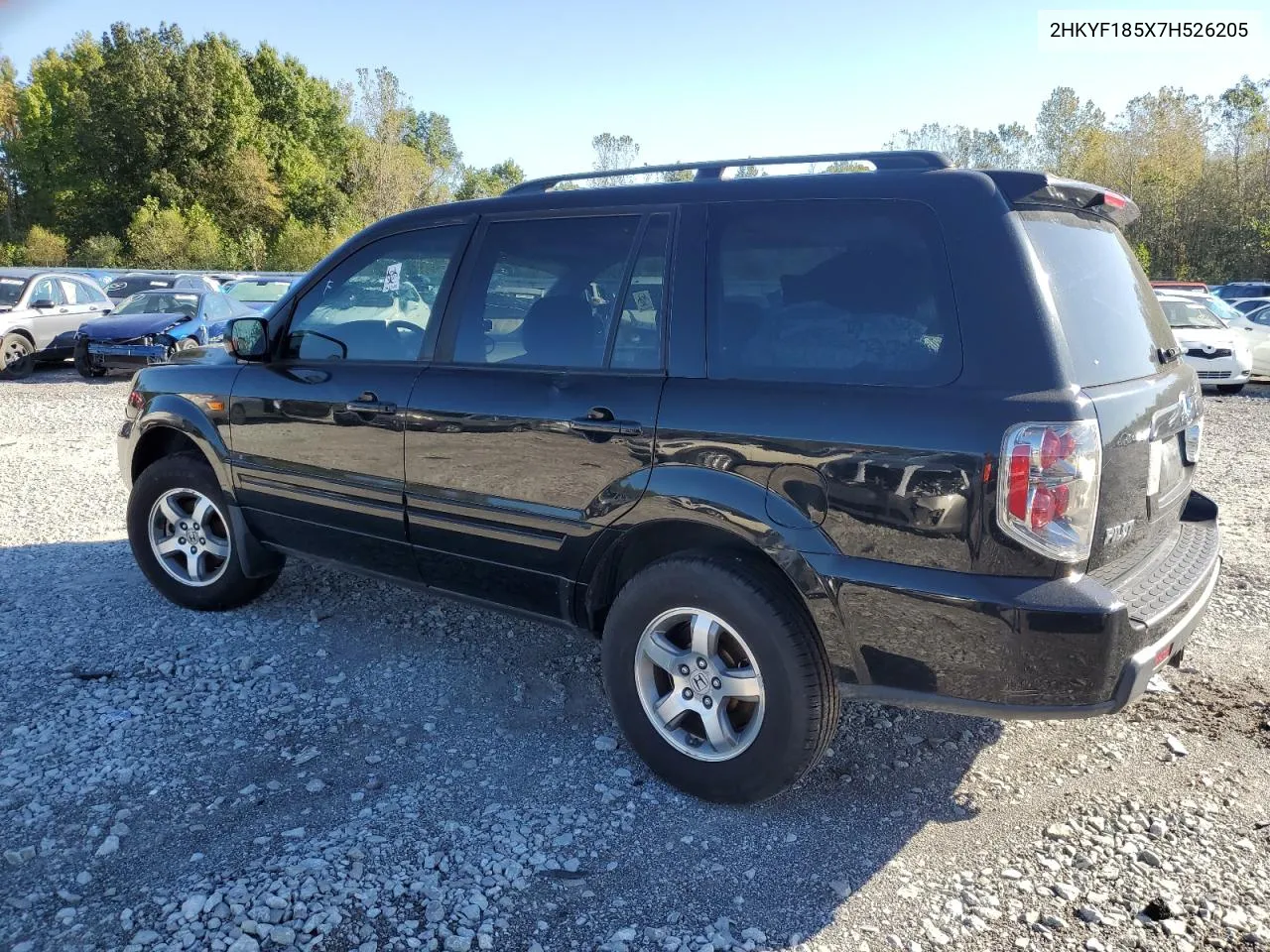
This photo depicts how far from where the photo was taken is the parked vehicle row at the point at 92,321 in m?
14.0

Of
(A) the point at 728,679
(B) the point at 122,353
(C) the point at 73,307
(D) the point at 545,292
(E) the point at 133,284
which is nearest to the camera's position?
(A) the point at 728,679

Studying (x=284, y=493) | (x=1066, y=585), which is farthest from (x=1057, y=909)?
(x=284, y=493)

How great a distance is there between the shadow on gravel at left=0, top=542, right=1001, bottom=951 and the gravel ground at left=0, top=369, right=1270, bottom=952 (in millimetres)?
11

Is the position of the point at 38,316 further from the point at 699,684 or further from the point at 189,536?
the point at 699,684

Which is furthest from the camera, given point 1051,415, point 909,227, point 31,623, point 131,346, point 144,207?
point 144,207

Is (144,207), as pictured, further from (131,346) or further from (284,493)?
(284,493)

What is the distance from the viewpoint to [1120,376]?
2.78 meters

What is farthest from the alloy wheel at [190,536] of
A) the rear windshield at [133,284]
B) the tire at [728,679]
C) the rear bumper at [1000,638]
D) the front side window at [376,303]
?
the rear windshield at [133,284]

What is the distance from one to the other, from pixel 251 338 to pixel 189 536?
115 centimetres

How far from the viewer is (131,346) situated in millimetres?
13906

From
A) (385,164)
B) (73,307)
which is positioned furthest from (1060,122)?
(73,307)

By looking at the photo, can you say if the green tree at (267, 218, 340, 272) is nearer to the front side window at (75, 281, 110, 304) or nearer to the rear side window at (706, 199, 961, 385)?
the front side window at (75, 281, 110, 304)

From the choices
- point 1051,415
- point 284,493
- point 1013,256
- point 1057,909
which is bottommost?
point 1057,909

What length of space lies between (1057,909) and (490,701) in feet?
7.17
